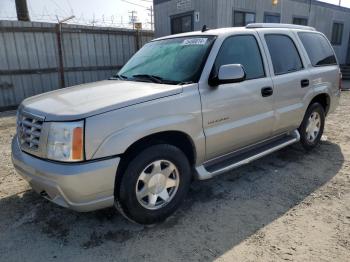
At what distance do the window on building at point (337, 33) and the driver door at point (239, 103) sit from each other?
16.9 m

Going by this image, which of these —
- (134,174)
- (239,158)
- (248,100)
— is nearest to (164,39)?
(248,100)

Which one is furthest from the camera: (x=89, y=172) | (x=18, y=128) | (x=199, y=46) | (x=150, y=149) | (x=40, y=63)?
(x=40, y=63)

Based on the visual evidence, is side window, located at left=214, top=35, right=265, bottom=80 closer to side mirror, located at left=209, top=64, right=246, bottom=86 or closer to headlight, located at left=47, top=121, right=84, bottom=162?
side mirror, located at left=209, top=64, right=246, bottom=86

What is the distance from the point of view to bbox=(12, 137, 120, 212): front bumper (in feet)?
8.14

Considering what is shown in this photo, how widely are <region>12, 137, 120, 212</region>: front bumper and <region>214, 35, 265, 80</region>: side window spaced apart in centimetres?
166

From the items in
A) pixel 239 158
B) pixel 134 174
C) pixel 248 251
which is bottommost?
pixel 248 251

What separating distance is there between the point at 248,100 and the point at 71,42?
8.10m

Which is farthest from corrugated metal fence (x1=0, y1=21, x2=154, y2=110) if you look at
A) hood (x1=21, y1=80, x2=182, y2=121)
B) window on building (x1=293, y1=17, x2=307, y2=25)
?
window on building (x1=293, y1=17, x2=307, y2=25)

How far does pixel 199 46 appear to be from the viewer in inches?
136

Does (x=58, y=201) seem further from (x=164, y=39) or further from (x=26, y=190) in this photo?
(x=164, y=39)

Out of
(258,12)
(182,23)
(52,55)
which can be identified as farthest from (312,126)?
(182,23)

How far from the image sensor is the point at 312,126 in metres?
5.00

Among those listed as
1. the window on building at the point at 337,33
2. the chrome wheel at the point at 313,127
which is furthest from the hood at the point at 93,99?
the window on building at the point at 337,33

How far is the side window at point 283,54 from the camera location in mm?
4047
